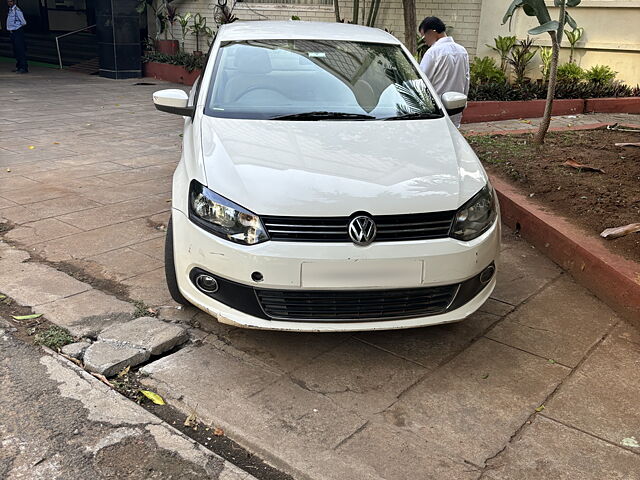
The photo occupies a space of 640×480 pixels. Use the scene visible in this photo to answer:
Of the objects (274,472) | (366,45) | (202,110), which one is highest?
(366,45)

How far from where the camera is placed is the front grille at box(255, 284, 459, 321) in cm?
306

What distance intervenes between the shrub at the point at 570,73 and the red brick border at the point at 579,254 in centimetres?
583

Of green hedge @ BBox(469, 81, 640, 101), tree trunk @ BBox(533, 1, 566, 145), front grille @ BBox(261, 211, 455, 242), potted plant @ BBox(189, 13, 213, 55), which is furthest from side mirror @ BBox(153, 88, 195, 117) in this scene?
potted plant @ BBox(189, 13, 213, 55)

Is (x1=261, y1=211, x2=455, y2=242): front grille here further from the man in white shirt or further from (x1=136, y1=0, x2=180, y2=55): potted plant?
(x1=136, y1=0, x2=180, y2=55): potted plant

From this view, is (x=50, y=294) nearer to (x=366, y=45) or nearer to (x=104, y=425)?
(x=104, y=425)

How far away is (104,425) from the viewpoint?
2.81 metres

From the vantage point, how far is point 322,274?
9.81ft

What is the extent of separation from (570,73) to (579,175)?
5541 millimetres

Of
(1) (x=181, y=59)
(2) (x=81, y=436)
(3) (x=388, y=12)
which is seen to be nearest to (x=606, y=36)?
(3) (x=388, y=12)

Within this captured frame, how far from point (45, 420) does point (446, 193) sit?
7.29 feet

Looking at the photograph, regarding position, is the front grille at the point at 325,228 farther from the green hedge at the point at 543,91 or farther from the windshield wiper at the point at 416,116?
the green hedge at the point at 543,91

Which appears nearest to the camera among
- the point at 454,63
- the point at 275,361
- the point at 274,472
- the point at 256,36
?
the point at 274,472

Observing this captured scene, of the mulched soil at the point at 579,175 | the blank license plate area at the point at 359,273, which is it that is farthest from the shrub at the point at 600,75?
the blank license plate area at the point at 359,273

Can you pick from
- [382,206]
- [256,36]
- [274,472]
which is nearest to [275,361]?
[274,472]
